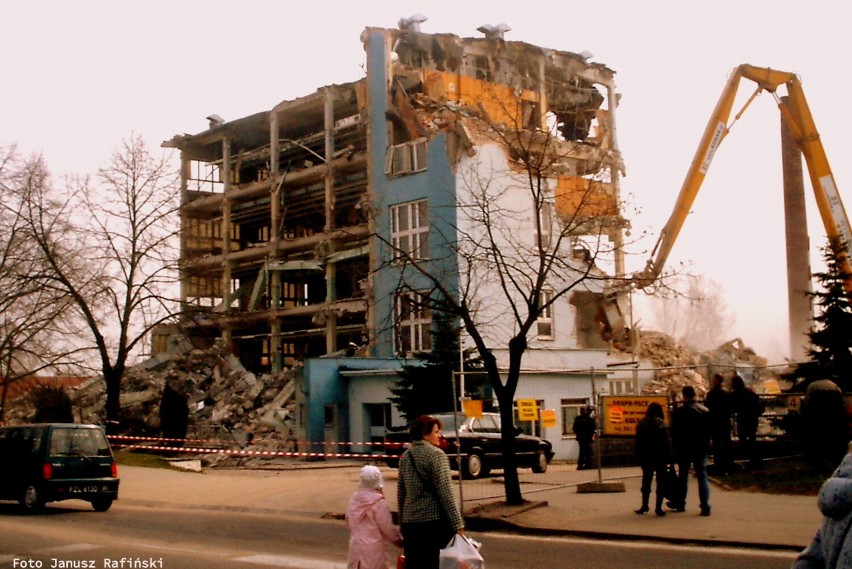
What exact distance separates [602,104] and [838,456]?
1623 inches

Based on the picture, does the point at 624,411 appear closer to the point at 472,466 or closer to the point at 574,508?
the point at 472,466

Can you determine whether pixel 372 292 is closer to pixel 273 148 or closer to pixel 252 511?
pixel 273 148

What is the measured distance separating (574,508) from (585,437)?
926 cm

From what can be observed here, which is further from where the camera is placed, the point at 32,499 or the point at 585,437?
the point at 585,437

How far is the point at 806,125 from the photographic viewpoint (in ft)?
132

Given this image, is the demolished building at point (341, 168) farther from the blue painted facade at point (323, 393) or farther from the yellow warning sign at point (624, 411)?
the yellow warning sign at point (624, 411)

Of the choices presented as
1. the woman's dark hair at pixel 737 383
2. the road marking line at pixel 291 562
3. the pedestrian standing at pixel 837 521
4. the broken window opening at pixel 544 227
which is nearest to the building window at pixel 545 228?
the broken window opening at pixel 544 227

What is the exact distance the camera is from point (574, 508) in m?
16.3

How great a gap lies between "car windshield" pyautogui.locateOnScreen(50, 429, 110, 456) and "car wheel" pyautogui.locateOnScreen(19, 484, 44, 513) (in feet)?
2.41

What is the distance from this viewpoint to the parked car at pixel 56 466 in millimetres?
18094

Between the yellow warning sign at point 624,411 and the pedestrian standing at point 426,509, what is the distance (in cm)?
1361

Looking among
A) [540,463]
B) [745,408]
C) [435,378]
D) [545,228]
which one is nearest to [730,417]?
[745,408]

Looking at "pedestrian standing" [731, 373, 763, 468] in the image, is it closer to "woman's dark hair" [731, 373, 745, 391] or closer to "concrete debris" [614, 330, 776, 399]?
"woman's dark hair" [731, 373, 745, 391]

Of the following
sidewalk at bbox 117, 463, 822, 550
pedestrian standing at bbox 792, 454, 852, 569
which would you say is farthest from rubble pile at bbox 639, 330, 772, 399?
pedestrian standing at bbox 792, 454, 852, 569
